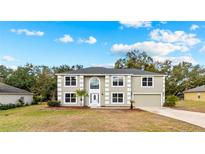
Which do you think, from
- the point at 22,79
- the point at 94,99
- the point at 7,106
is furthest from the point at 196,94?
the point at 7,106

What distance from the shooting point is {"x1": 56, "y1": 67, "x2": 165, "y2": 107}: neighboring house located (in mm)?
22938

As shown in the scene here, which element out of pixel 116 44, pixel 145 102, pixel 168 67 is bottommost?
pixel 145 102

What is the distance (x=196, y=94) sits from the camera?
1439 inches

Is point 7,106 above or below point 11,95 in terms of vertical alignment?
below

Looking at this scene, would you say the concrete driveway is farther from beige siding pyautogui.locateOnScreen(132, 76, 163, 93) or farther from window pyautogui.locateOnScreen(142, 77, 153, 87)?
window pyautogui.locateOnScreen(142, 77, 153, 87)

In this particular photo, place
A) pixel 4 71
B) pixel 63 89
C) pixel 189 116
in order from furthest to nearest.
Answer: pixel 4 71, pixel 63 89, pixel 189 116

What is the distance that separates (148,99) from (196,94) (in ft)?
54.4

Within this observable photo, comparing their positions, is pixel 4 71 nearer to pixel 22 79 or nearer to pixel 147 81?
pixel 22 79

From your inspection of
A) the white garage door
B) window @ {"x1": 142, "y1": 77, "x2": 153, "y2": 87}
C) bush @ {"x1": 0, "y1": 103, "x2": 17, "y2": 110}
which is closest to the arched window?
the white garage door
